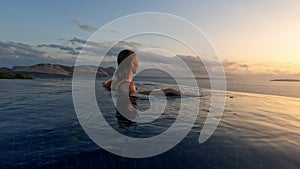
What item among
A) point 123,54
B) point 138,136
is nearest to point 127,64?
point 123,54

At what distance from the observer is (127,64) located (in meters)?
19.8

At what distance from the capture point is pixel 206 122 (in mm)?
12688

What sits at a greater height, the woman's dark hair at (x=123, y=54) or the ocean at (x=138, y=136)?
the woman's dark hair at (x=123, y=54)

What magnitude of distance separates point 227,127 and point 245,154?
4.16m

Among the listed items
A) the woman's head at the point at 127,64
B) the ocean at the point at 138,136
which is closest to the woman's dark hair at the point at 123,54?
the woman's head at the point at 127,64

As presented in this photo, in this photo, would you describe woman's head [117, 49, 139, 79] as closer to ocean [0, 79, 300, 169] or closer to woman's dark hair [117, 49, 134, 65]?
woman's dark hair [117, 49, 134, 65]

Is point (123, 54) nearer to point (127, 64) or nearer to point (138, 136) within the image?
point (127, 64)

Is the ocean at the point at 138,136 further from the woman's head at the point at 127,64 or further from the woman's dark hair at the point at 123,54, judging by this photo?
the woman's dark hair at the point at 123,54

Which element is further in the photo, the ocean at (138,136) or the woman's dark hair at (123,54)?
the woman's dark hair at (123,54)

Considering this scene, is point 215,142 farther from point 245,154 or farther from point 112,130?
point 112,130

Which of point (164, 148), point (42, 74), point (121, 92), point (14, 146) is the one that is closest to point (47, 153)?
point (14, 146)

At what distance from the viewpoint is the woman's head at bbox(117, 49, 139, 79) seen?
64.7 feet

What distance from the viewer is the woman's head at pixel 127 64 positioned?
1973cm

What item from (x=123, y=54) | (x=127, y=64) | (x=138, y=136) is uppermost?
(x=123, y=54)
